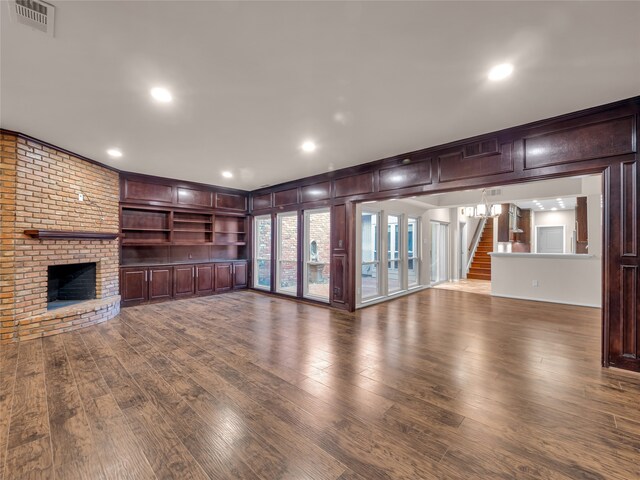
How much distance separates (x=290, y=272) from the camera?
6.64 meters

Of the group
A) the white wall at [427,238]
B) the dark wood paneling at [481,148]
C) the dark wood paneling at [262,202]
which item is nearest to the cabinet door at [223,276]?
the dark wood paneling at [262,202]

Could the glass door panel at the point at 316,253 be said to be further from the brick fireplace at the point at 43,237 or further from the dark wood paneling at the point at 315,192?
the brick fireplace at the point at 43,237

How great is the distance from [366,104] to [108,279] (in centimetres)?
506

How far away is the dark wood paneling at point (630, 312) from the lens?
104 inches

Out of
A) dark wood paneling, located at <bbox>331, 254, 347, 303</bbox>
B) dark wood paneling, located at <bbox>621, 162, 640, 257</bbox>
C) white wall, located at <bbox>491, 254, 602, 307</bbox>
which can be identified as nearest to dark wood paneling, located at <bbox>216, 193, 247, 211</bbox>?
dark wood paneling, located at <bbox>331, 254, 347, 303</bbox>

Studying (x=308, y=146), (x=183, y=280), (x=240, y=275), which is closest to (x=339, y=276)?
(x=308, y=146)

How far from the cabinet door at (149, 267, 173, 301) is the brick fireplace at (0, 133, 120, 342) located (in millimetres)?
816

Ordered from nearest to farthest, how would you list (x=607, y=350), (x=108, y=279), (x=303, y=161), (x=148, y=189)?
(x=607, y=350)
(x=303, y=161)
(x=108, y=279)
(x=148, y=189)

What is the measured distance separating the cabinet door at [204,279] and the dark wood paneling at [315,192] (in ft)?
9.02

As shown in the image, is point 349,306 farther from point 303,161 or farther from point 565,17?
point 565,17

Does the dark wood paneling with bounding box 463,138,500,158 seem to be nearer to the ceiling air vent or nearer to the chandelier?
the chandelier

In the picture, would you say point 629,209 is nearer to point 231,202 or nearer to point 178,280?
point 231,202

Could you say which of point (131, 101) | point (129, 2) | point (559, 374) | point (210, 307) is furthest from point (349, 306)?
point (129, 2)

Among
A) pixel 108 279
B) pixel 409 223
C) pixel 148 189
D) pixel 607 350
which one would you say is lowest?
pixel 607 350
